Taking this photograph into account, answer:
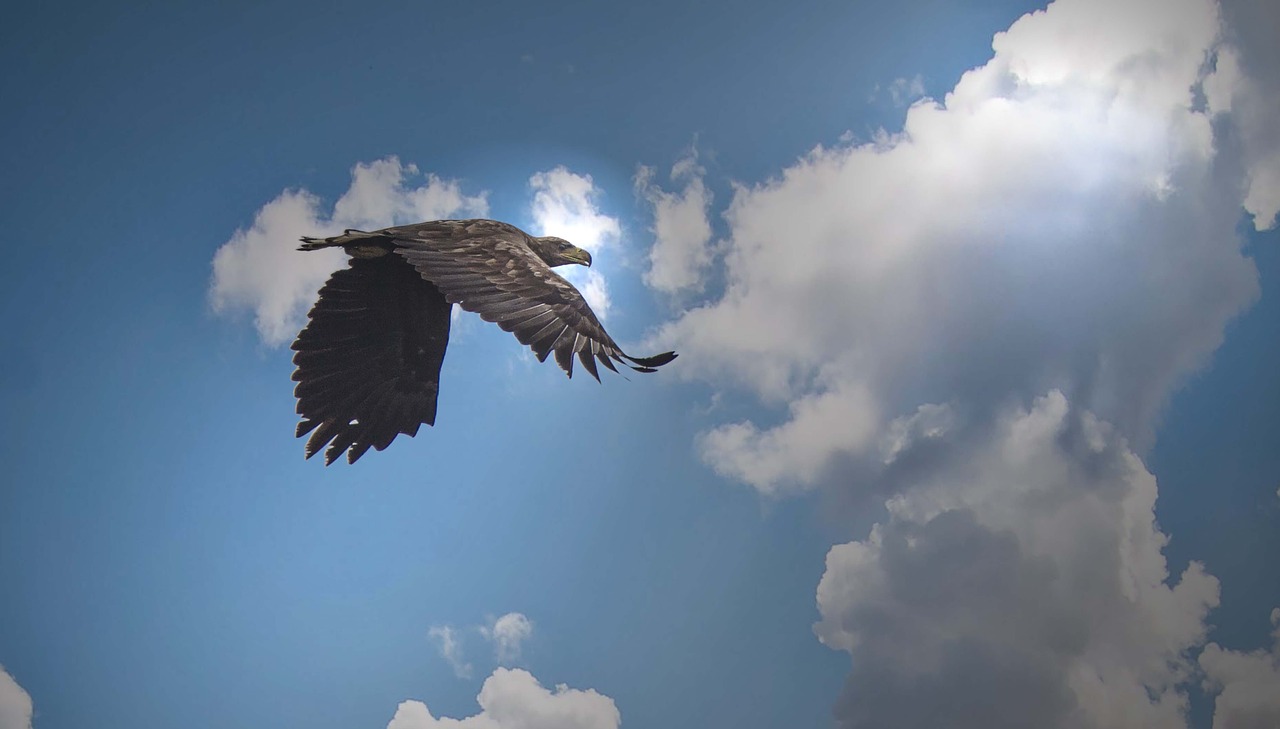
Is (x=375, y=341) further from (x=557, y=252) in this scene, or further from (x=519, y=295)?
(x=519, y=295)

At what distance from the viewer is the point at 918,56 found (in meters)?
4.61

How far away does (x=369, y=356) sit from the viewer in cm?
342

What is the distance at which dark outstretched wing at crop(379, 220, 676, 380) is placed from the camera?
2.62 metres

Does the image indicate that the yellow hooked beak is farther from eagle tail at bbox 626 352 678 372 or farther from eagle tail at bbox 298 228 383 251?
eagle tail at bbox 626 352 678 372

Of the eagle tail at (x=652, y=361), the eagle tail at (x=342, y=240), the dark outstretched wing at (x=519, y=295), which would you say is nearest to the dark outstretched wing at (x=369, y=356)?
the eagle tail at (x=342, y=240)

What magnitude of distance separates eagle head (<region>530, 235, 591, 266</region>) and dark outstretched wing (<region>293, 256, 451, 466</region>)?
15.8 inches

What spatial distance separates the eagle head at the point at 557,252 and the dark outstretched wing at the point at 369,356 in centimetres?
40

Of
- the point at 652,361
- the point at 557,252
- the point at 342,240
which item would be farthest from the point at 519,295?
the point at 557,252

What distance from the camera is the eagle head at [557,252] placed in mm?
3492

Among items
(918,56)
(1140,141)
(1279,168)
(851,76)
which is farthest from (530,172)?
(1279,168)

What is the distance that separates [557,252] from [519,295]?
839mm

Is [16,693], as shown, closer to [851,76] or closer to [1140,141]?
[851,76]

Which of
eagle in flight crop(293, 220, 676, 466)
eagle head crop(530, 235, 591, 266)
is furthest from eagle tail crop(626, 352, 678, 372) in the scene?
eagle head crop(530, 235, 591, 266)

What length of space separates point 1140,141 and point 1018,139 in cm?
58
